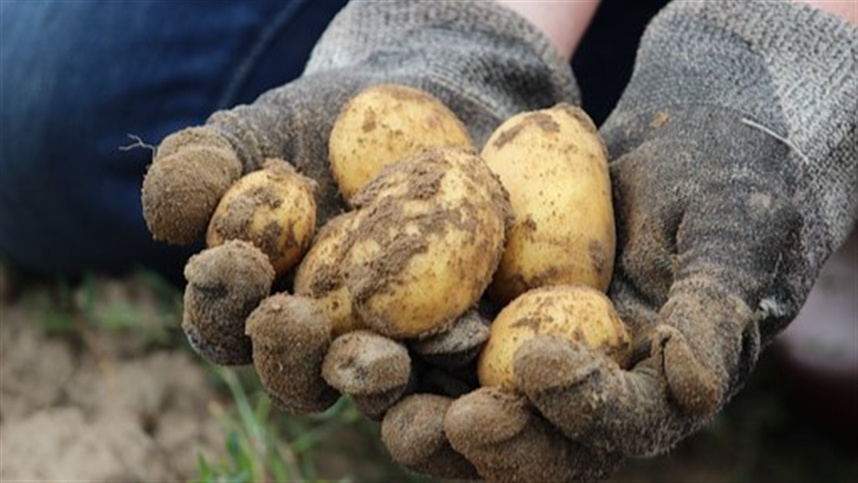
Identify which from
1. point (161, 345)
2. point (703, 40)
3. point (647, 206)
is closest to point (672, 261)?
point (647, 206)

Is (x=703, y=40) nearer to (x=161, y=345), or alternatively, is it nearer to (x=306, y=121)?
(x=306, y=121)

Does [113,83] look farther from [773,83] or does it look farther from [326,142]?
[773,83]

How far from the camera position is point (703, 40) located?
1274 mm

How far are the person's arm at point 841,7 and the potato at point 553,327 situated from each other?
18.5 inches

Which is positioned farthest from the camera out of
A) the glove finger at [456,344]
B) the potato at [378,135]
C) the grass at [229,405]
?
the grass at [229,405]

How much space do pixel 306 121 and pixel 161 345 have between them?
62 cm

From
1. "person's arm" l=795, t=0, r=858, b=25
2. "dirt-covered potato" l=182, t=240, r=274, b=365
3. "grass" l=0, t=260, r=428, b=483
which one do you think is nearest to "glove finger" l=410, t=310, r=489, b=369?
"dirt-covered potato" l=182, t=240, r=274, b=365

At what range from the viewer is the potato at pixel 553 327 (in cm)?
95

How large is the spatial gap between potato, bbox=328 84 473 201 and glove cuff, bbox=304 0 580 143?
0.17 metres

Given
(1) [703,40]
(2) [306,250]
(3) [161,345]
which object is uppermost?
(1) [703,40]

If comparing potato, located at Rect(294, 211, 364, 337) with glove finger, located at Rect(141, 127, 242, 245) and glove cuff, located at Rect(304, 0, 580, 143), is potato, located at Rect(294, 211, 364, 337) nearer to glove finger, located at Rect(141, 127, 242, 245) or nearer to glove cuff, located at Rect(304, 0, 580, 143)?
glove finger, located at Rect(141, 127, 242, 245)

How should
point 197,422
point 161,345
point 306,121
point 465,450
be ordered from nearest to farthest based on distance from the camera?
point 465,450 → point 306,121 → point 197,422 → point 161,345

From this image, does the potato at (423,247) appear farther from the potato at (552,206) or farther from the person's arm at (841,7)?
the person's arm at (841,7)

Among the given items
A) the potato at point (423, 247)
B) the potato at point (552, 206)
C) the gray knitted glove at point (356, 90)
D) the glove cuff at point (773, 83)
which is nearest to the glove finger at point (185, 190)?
the gray knitted glove at point (356, 90)
